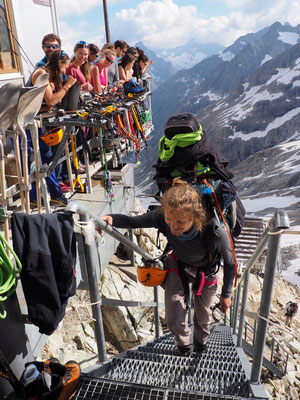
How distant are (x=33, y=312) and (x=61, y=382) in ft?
1.81

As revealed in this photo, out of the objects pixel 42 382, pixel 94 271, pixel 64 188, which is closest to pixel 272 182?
pixel 64 188

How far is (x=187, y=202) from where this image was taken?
117 inches

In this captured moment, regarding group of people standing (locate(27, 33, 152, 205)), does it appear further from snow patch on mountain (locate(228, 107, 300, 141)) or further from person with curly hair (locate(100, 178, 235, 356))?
snow patch on mountain (locate(228, 107, 300, 141))

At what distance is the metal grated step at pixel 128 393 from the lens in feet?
8.44

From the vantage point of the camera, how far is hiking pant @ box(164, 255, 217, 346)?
353 centimetres

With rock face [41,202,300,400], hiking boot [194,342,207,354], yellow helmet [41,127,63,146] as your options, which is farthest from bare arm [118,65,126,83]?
hiking boot [194,342,207,354]

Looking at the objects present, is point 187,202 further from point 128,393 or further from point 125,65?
point 125,65

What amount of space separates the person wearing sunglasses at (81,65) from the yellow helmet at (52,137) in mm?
2968

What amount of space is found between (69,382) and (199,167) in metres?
2.31

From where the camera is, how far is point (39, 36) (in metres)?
9.16

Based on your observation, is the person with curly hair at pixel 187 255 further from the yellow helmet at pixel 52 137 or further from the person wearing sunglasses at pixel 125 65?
the person wearing sunglasses at pixel 125 65

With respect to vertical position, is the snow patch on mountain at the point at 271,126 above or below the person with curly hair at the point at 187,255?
below

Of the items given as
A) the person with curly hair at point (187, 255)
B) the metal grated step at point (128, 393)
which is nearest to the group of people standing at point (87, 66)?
the person with curly hair at point (187, 255)

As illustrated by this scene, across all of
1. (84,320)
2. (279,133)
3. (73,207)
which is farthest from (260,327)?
(279,133)
